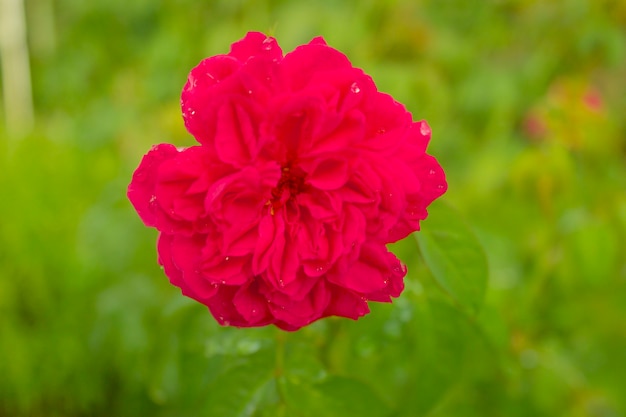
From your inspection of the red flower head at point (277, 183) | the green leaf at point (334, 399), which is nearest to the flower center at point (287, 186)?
the red flower head at point (277, 183)

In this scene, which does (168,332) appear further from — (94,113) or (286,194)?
(94,113)

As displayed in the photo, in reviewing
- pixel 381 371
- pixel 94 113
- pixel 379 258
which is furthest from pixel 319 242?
pixel 94 113

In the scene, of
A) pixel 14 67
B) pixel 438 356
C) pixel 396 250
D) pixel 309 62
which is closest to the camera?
pixel 309 62

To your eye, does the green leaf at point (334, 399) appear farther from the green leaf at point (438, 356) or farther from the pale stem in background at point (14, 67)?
the pale stem in background at point (14, 67)

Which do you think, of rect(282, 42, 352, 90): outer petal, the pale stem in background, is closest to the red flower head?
rect(282, 42, 352, 90): outer petal

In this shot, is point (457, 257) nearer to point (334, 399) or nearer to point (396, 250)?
point (334, 399)

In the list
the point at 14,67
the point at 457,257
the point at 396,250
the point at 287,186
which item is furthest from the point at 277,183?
the point at 14,67
